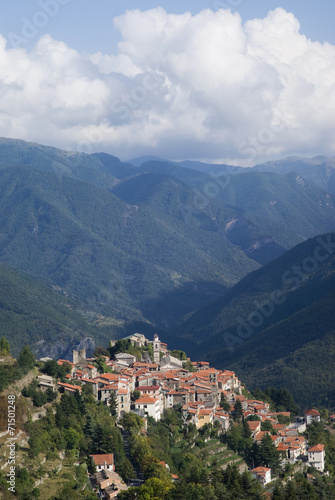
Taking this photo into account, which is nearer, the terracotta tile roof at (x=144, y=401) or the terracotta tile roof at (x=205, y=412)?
the terracotta tile roof at (x=144, y=401)

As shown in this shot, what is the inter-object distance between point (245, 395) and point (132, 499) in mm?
43841

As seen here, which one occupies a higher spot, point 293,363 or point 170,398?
point 293,363

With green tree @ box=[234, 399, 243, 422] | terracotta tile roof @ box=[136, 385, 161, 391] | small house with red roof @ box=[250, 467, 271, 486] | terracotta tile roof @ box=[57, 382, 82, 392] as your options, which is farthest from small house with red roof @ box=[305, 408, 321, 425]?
terracotta tile roof @ box=[57, 382, 82, 392]

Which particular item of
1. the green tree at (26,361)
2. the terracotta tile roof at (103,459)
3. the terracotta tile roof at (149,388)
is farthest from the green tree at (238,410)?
the terracotta tile roof at (103,459)

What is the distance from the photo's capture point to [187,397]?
84.9 m

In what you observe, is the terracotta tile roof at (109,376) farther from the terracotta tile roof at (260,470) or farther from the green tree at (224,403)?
the terracotta tile roof at (260,470)

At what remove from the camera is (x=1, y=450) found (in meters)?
58.9

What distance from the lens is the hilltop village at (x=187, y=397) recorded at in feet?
261

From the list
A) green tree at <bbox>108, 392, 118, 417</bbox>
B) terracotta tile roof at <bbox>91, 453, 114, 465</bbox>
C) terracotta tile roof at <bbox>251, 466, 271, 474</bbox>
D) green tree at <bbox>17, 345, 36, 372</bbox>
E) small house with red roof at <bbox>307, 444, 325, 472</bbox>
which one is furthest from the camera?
small house with red roof at <bbox>307, 444, 325, 472</bbox>

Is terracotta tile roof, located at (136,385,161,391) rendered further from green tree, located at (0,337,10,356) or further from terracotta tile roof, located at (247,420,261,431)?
green tree, located at (0,337,10,356)

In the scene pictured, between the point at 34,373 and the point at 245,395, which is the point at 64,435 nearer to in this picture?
the point at 34,373

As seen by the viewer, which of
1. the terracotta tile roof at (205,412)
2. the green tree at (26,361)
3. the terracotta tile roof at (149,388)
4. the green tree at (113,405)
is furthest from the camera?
the terracotta tile roof at (149,388)

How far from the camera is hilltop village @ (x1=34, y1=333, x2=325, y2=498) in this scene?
79.6 metres

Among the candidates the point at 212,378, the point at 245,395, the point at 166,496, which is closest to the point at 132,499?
the point at 166,496
